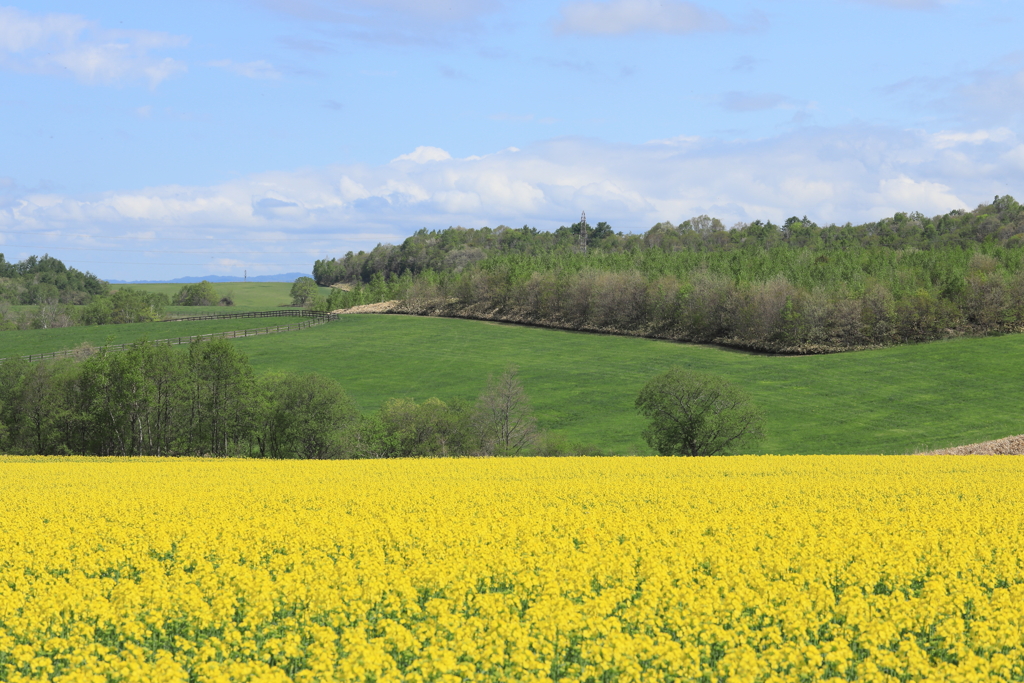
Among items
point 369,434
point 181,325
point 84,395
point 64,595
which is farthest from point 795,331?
point 64,595

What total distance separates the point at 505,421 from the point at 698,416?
13511mm

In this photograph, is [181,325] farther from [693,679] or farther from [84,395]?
[693,679]

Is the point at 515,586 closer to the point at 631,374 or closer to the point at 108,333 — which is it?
the point at 631,374

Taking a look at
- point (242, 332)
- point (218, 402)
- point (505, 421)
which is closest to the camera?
point (505, 421)

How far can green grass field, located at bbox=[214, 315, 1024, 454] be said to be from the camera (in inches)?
2459

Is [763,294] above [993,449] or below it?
above

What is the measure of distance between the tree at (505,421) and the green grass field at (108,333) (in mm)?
55939

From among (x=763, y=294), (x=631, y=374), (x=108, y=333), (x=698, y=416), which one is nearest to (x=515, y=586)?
(x=698, y=416)

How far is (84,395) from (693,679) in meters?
64.2

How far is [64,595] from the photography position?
12531 mm

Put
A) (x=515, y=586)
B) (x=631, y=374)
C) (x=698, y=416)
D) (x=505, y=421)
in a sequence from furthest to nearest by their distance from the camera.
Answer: (x=631, y=374)
(x=505, y=421)
(x=698, y=416)
(x=515, y=586)

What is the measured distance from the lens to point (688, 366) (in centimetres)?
A: 8694

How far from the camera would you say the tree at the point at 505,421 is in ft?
192

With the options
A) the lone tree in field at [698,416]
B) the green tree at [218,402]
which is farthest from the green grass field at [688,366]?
the green tree at [218,402]
